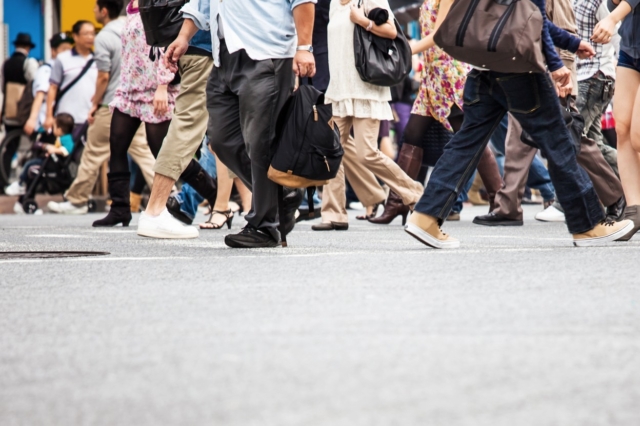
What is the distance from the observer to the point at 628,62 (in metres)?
6.75

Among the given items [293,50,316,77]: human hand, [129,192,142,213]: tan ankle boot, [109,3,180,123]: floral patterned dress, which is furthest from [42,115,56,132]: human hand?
[293,50,316,77]: human hand

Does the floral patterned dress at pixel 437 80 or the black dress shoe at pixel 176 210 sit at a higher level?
A: the floral patterned dress at pixel 437 80

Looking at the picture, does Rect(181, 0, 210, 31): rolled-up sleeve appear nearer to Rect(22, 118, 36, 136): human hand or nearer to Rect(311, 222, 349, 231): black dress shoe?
Rect(311, 222, 349, 231): black dress shoe

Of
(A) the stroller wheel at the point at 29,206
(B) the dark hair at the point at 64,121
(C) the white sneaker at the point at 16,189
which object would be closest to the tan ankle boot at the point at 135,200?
(A) the stroller wheel at the point at 29,206

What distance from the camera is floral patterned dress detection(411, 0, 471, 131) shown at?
9320 millimetres

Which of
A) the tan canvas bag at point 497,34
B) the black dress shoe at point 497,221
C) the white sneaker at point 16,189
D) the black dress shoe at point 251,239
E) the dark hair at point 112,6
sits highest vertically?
the tan canvas bag at point 497,34

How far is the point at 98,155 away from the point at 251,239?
5.62 metres

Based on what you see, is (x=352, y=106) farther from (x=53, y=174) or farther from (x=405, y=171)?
(x=53, y=174)

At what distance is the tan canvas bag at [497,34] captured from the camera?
213 inches

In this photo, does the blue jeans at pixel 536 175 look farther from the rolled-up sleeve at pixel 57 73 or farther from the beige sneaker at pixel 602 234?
the rolled-up sleeve at pixel 57 73

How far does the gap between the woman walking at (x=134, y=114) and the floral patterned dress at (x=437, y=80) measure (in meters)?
1.84

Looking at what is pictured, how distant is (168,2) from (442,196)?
226cm

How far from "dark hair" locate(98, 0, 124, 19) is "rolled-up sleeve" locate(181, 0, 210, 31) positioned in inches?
157

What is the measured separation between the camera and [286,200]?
6.47 meters
